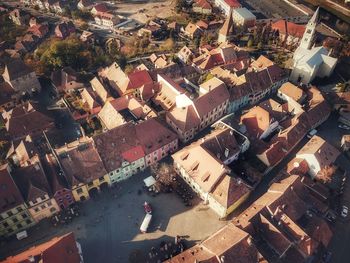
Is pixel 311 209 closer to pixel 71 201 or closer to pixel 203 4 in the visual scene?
pixel 71 201

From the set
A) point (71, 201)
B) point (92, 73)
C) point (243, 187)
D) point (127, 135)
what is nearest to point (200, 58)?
point (92, 73)

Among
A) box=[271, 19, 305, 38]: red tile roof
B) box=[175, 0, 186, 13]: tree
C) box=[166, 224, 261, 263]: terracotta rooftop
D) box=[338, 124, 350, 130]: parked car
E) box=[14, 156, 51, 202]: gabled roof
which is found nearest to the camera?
box=[166, 224, 261, 263]: terracotta rooftop

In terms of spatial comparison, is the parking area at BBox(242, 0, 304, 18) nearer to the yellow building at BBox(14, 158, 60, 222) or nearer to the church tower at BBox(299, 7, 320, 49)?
the church tower at BBox(299, 7, 320, 49)

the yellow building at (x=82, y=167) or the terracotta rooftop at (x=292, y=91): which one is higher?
the terracotta rooftop at (x=292, y=91)

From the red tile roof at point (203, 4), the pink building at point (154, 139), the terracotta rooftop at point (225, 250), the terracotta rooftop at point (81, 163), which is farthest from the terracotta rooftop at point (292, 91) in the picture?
the red tile roof at point (203, 4)

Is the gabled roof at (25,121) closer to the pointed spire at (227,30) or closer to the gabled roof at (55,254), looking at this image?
the gabled roof at (55,254)

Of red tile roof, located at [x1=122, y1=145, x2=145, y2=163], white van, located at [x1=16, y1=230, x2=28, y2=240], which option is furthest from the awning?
white van, located at [x1=16, y1=230, x2=28, y2=240]

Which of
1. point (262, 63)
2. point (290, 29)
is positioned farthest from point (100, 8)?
point (262, 63)
